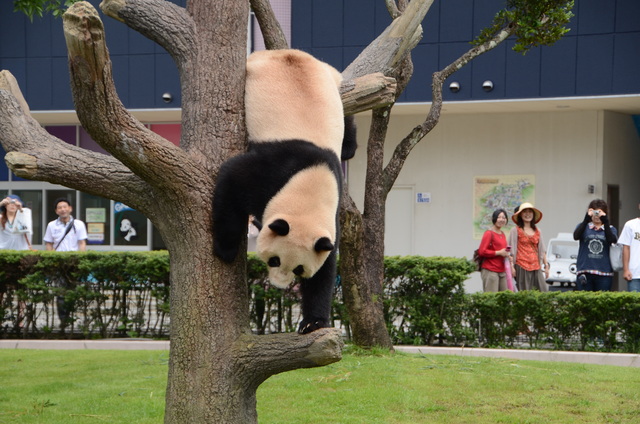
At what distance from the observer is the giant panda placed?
3721mm

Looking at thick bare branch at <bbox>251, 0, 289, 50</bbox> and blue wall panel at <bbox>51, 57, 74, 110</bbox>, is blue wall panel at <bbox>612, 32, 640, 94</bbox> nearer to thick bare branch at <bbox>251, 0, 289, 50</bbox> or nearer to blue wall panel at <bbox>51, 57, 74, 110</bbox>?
thick bare branch at <bbox>251, 0, 289, 50</bbox>

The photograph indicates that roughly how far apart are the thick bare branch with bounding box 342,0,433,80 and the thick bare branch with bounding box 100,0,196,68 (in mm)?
944

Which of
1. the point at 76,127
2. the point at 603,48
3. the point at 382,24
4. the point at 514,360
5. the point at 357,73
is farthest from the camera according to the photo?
the point at 76,127

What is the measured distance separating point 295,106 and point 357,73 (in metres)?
0.82

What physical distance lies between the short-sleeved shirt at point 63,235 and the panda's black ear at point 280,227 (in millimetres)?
8308

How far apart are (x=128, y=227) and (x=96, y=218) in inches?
37.7

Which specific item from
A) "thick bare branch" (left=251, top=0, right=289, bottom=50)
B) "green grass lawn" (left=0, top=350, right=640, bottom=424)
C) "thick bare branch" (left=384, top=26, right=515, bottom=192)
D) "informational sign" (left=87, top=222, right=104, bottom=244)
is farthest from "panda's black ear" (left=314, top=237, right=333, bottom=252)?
"informational sign" (left=87, top=222, right=104, bottom=244)

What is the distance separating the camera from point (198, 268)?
3771mm

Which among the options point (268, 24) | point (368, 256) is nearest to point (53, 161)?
point (268, 24)

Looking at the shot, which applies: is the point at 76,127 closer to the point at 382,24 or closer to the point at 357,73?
the point at 382,24

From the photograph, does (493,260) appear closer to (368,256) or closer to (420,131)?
(420,131)

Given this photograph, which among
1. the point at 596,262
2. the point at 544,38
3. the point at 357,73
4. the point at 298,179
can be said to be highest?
the point at 544,38

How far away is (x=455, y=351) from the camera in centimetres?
863

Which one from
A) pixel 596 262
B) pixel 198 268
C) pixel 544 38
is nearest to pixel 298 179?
pixel 198 268
